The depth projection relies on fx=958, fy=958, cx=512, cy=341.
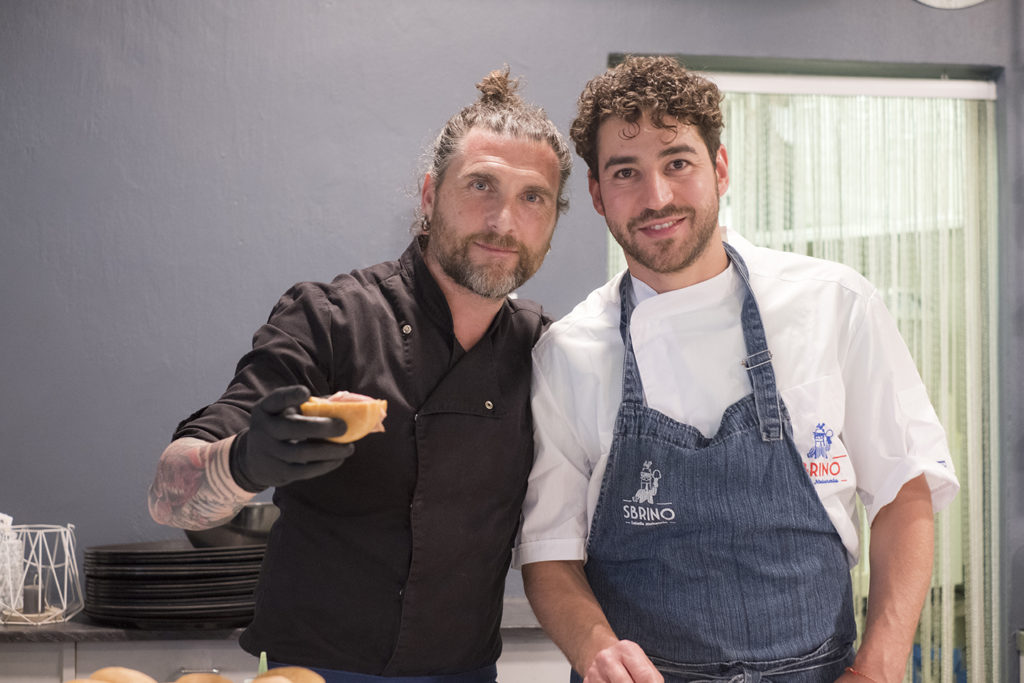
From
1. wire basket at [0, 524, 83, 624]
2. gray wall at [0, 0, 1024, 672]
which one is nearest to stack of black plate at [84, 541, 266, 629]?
wire basket at [0, 524, 83, 624]

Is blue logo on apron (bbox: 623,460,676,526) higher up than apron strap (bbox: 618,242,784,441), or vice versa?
apron strap (bbox: 618,242,784,441)

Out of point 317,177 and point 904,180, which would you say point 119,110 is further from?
point 904,180

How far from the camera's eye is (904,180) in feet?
9.71

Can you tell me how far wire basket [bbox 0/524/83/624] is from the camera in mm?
2266

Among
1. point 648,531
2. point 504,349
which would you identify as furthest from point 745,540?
point 504,349

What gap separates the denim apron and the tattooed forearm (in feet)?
1.97

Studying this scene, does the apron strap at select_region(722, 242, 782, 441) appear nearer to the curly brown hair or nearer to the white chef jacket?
the white chef jacket

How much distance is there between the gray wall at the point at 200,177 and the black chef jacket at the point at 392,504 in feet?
3.83

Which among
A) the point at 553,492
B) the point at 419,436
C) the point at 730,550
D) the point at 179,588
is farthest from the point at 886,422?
the point at 179,588

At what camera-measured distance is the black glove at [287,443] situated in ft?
3.39

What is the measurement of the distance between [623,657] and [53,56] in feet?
7.46

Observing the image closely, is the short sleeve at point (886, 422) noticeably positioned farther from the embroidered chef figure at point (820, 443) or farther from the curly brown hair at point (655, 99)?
the curly brown hair at point (655, 99)

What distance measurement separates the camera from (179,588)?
2127mm

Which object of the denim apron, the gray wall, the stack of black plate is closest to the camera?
the denim apron
